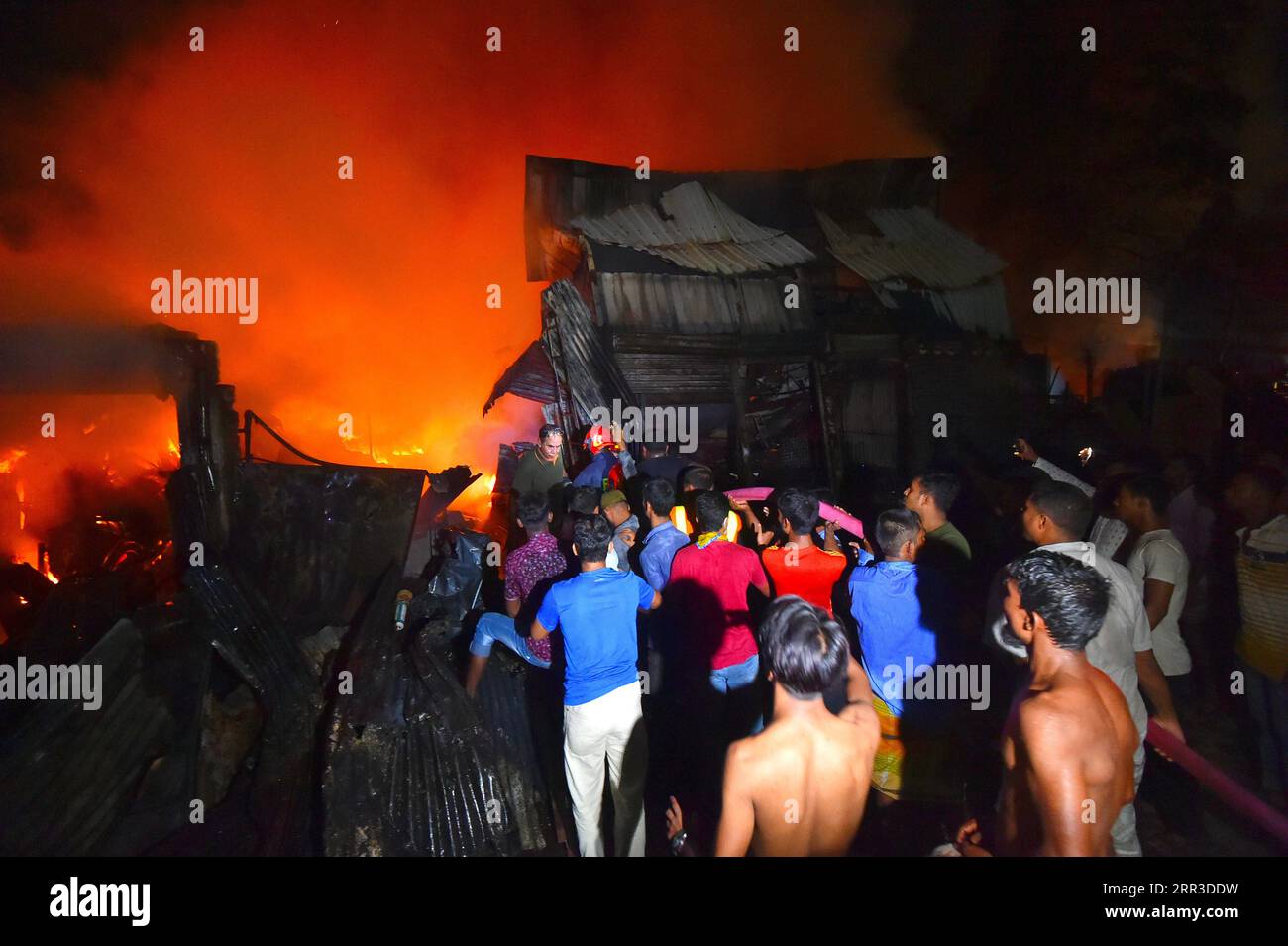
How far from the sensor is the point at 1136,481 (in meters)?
4.43

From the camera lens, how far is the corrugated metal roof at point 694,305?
388 inches

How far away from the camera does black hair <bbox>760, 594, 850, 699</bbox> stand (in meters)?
2.54

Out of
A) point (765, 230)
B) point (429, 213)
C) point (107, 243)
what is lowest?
point (765, 230)

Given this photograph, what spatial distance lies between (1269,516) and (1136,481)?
46.8 inches

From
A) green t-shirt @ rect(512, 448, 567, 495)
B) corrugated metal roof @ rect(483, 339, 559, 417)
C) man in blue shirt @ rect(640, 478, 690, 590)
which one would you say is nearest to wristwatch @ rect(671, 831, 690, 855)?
man in blue shirt @ rect(640, 478, 690, 590)

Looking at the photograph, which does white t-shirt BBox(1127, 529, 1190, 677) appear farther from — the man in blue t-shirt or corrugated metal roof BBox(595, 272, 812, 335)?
corrugated metal roof BBox(595, 272, 812, 335)

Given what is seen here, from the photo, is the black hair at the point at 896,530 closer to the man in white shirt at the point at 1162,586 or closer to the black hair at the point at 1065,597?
the black hair at the point at 1065,597

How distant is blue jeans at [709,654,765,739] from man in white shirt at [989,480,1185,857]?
1.59 metres

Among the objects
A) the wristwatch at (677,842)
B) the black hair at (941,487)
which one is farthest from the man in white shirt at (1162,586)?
the wristwatch at (677,842)

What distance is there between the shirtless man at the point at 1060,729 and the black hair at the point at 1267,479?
3.06m

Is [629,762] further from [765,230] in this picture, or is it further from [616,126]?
[616,126]

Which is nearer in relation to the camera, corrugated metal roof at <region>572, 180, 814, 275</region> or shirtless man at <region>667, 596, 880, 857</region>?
shirtless man at <region>667, 596, 880, 857</region>

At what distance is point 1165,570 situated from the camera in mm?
4285
